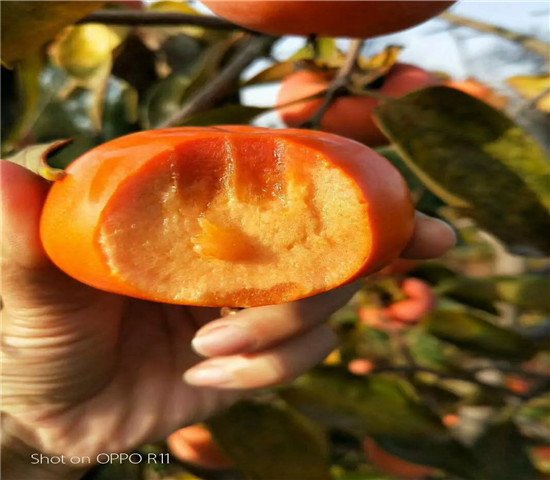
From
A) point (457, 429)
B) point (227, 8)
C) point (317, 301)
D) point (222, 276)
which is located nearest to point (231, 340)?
point (317, 301)

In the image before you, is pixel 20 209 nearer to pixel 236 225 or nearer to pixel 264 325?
pixel 236 225

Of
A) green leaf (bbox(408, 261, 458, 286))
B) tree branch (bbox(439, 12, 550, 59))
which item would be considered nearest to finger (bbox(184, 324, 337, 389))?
green leaf (bbox(408, 261, 458, 286))

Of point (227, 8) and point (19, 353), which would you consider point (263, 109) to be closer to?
point (227, 8)

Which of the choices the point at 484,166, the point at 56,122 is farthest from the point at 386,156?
the point at 56,122

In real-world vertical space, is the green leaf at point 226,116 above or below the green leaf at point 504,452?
above

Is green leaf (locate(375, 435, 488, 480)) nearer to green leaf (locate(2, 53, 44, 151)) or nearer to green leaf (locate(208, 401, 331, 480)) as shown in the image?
green leaf (locate(208, 401, 331, 480))

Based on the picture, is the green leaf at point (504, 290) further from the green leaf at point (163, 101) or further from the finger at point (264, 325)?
the green leaf at point (163, 101)

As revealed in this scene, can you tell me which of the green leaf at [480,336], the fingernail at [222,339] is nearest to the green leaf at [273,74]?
the fingernail at [222,339]

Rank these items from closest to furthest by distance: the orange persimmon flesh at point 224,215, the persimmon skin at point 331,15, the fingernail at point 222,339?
the orange persimmon flesh at point 224,215, the persimmon skin at point 331,15, the fingernail at point 222,339
